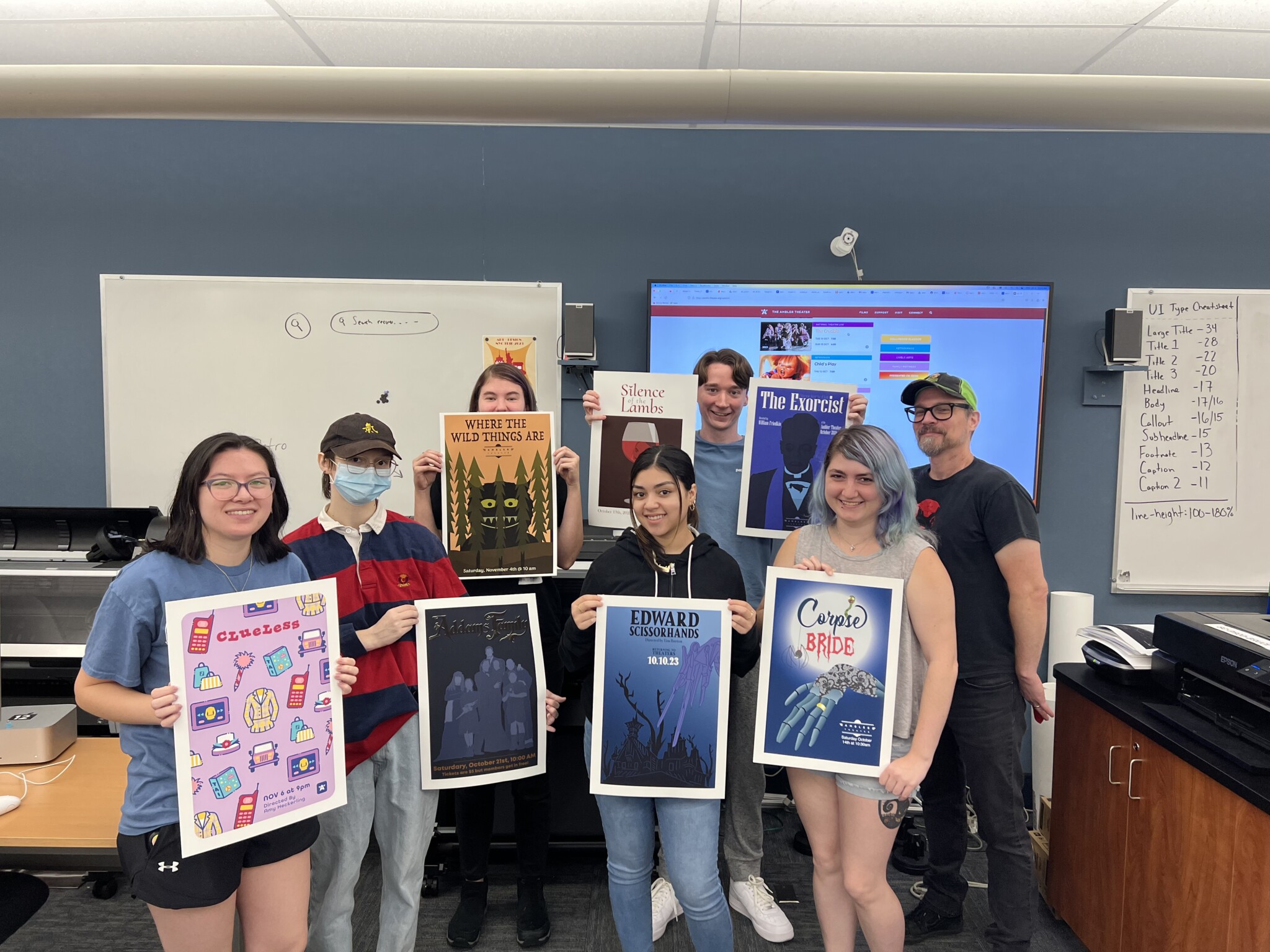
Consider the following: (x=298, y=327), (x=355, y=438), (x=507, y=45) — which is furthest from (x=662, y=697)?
(x=298, y=327)

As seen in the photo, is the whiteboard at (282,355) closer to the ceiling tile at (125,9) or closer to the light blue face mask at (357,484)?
the ceiling tile at (125,9)

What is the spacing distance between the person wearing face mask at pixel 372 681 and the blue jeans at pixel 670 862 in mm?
464

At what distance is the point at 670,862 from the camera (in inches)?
67.6

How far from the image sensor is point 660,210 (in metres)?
3.35

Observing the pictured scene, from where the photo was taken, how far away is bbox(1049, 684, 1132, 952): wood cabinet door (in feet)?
6.71

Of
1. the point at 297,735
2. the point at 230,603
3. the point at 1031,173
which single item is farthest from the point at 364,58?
the point at 1031,173

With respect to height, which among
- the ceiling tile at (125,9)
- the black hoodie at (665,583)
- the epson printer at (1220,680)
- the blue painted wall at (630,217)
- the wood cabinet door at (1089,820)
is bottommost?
the wood cabinet door at (1089,820)

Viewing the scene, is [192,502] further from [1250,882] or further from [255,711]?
[1250,882]

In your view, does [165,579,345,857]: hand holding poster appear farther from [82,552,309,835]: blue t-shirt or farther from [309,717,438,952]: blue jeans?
[309,717,438,952]: blue jeans

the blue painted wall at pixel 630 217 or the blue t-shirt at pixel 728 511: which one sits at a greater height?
the blue painted wall at pixel 630 217

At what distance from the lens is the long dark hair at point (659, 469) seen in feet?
5.61

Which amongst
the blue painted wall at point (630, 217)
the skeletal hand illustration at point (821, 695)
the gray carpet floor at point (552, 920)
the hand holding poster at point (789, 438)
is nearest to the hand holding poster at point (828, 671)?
the skeletal hand illustration at point (821, 695)

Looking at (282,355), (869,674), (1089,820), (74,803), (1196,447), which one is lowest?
(1089,820)

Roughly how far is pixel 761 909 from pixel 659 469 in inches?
64.0
